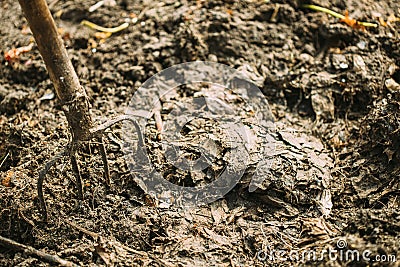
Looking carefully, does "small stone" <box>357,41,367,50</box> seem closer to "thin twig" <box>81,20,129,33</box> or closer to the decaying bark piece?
"thin twig" <box>81,20,129,33</box>

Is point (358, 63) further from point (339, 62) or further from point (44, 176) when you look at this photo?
point (44, 176)

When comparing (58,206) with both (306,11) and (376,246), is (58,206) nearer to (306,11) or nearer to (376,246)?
(376,246)

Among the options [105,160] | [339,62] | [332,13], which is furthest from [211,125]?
[332,13]

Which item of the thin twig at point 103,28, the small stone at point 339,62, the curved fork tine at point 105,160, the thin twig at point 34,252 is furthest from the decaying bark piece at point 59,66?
the small stone at point 339,62

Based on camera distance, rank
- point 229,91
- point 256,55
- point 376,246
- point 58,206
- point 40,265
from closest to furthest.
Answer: point 376,246 < point 40,265 < point 58,206 < point 229,91 < point 256,55

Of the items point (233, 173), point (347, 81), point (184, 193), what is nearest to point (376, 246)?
point (233, 173)

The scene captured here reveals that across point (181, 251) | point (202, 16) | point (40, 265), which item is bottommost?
point (181, 251)

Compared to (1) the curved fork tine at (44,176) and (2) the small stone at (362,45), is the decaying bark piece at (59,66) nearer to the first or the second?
(1) the curved fork tine at (44,176)

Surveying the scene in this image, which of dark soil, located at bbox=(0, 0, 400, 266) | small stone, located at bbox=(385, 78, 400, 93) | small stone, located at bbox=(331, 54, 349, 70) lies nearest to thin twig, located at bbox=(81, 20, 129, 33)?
dark soil, located at bbox=(0, 0, 400, 266)
